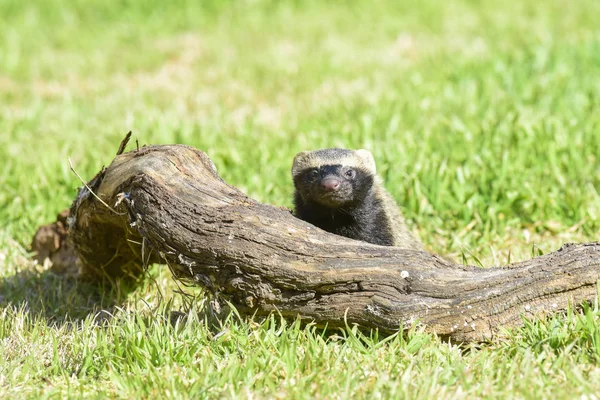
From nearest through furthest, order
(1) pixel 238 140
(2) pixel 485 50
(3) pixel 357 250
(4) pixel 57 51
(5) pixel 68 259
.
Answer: (3) pixel 357 250 < (5) pixel 68 259 < (1) pixel 238 140 < (2) pixel 485 50 < (4) pixel 57 51

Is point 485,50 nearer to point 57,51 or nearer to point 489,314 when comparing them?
point 57,51

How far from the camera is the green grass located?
3.93m

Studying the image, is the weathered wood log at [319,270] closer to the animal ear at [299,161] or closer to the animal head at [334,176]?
the animal head at [334,176]

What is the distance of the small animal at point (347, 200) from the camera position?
17.5 ft

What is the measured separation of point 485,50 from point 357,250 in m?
7.33

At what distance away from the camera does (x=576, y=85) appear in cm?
914

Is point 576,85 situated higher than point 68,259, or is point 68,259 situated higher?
point 576,85

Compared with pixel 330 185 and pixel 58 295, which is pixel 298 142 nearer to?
pixel 330 185

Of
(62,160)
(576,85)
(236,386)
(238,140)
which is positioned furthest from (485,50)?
(236,386)

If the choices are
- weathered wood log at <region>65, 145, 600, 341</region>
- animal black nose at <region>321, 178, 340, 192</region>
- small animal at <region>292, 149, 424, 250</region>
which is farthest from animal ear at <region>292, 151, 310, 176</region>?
weathered wood log at <region>65, 145, 600, 341</region>

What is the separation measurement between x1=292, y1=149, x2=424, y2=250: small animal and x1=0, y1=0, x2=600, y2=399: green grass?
1.99 ft

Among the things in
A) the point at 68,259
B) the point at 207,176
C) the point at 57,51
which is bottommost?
the point at 68,259

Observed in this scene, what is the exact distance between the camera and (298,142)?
320 inches

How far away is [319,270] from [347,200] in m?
1.15
